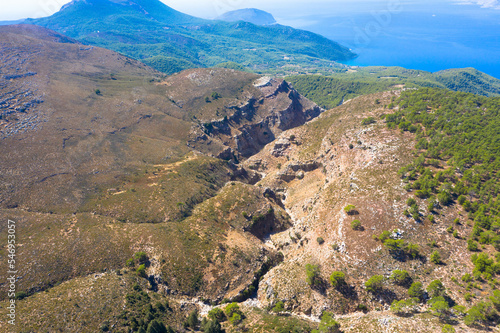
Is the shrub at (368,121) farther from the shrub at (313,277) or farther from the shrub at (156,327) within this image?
the shrub at (156,327)

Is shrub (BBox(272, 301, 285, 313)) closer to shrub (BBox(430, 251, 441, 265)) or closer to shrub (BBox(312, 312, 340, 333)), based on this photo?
shrub (BBox(312, 312, 340, 333))

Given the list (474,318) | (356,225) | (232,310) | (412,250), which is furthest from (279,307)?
(474,318)

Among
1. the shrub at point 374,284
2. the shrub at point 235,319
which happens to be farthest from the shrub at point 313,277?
the shrub at point 235,319

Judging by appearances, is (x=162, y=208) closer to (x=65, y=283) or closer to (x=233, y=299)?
(x=65, y=283)

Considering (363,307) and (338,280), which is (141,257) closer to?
(338,280)

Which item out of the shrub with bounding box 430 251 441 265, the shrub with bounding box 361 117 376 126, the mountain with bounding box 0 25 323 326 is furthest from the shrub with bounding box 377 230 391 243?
the shrub with bounding box 361 117 376 126

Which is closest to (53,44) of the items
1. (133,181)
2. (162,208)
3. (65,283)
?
(133,181)
